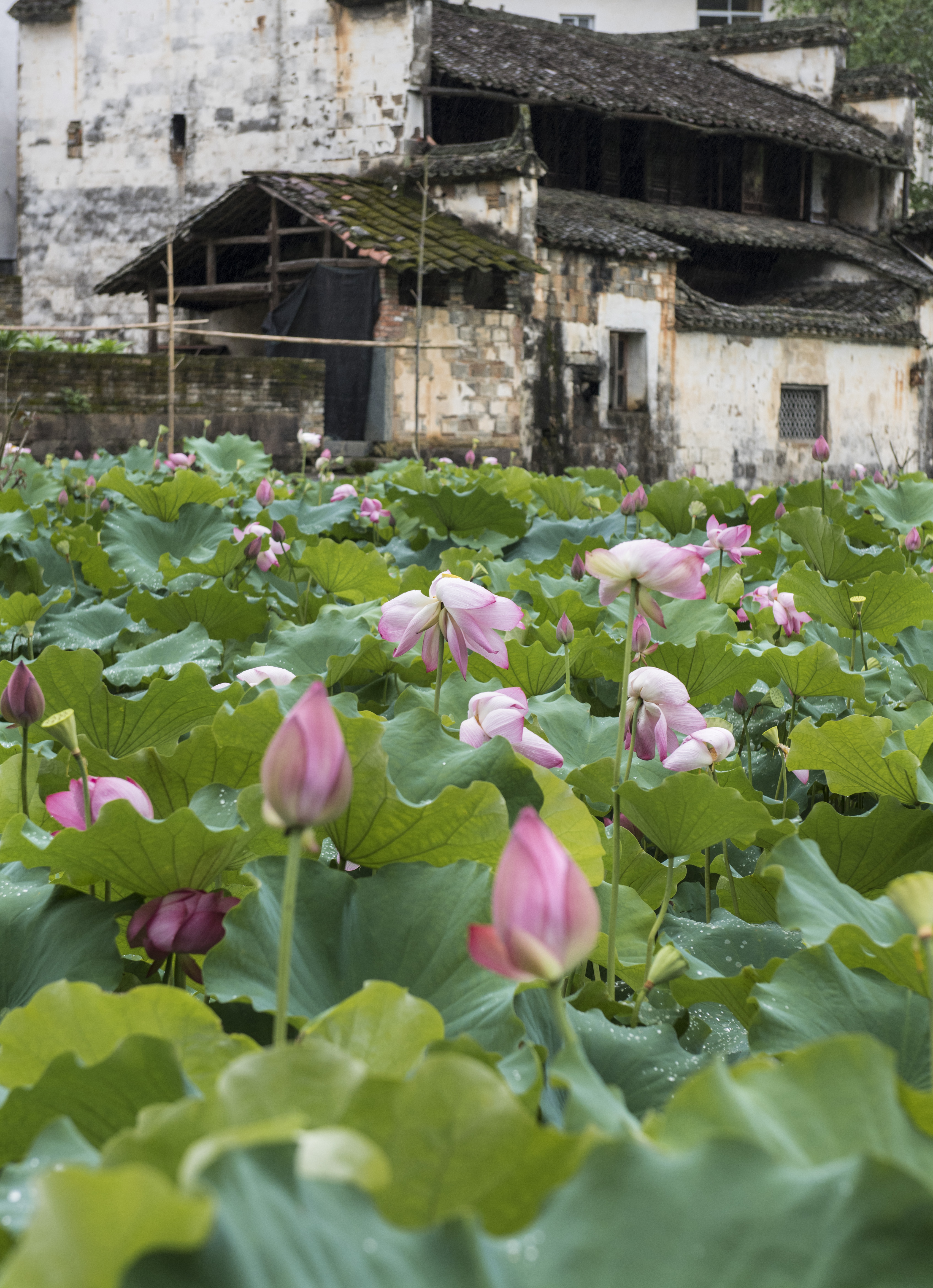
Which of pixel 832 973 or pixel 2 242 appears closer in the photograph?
pixel 832 973

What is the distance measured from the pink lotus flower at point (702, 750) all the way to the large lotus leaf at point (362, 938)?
0.44m

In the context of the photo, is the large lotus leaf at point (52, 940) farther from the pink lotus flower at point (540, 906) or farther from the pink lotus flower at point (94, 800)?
the pink lotus flower at point (540, 906)

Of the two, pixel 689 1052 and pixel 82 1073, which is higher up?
pixel 82 1073

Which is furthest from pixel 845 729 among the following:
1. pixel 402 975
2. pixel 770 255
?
pixel 770 255

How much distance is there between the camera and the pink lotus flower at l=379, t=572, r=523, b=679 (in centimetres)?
→ 133

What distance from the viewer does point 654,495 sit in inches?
157

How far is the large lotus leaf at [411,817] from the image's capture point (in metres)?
0.92

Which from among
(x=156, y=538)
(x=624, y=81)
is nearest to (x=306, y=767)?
(x=156, y=538)

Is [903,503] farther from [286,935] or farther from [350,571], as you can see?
[286,935]

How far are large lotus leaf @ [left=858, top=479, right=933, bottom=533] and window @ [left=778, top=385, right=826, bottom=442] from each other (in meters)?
17.0

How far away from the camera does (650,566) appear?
121 cm

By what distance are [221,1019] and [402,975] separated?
0.12 m

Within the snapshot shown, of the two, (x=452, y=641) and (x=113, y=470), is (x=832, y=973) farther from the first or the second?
(x=113, y=470)

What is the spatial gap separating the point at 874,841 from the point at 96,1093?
2.91ft
